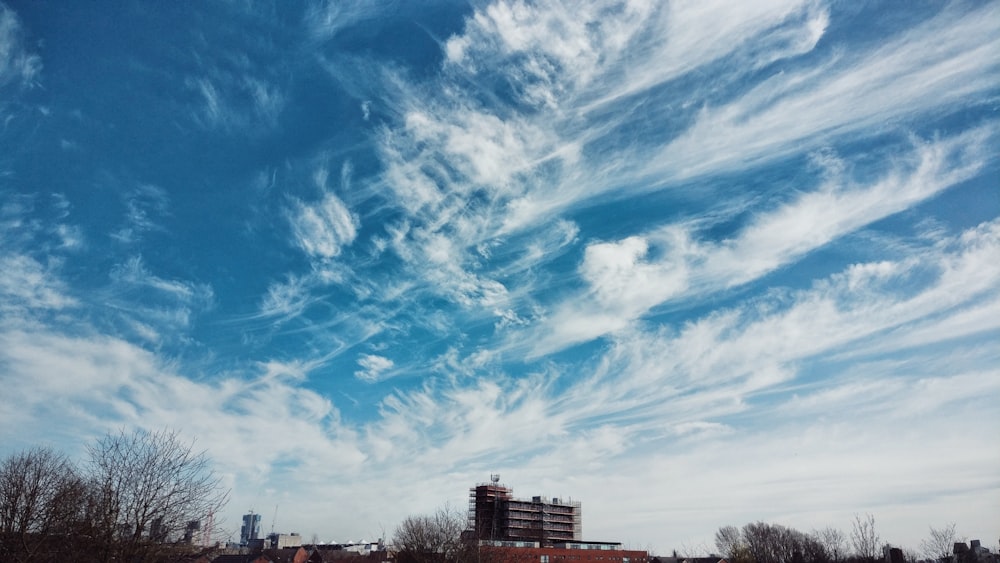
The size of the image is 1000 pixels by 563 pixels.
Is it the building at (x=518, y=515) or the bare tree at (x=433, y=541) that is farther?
the building at (x=518, y=515)

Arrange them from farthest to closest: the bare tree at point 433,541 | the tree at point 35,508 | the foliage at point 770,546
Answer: the foliage at point 770,546 → the bare tree at point 433,541 → the tree at point 35,508

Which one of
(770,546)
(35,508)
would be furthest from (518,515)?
(35,508)

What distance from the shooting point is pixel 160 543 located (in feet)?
74.9

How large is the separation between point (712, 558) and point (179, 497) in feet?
487

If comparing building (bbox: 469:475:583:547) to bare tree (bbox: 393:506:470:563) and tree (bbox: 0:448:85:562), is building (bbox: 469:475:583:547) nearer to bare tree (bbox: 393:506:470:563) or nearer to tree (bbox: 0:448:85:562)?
bare tree (bbox: 393:506:470:563)

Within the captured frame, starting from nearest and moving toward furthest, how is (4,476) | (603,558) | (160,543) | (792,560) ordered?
(160,543) → (4,476) → (792,560) → (603,558)

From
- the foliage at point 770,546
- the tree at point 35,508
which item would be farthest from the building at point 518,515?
the tree at point 35,508

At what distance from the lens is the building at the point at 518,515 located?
14662 centimetres

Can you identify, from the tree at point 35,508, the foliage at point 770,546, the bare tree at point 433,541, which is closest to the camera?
the tree at point 35,508

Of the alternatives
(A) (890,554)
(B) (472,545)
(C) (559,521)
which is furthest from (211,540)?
(C) (559,521)

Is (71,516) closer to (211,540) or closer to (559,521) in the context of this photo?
(211,540)

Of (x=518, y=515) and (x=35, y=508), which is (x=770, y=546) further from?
(x=35, y=508)

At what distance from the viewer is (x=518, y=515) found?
491 feet

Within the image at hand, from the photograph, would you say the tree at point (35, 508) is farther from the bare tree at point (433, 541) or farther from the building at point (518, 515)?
the building at point (518, 515)
